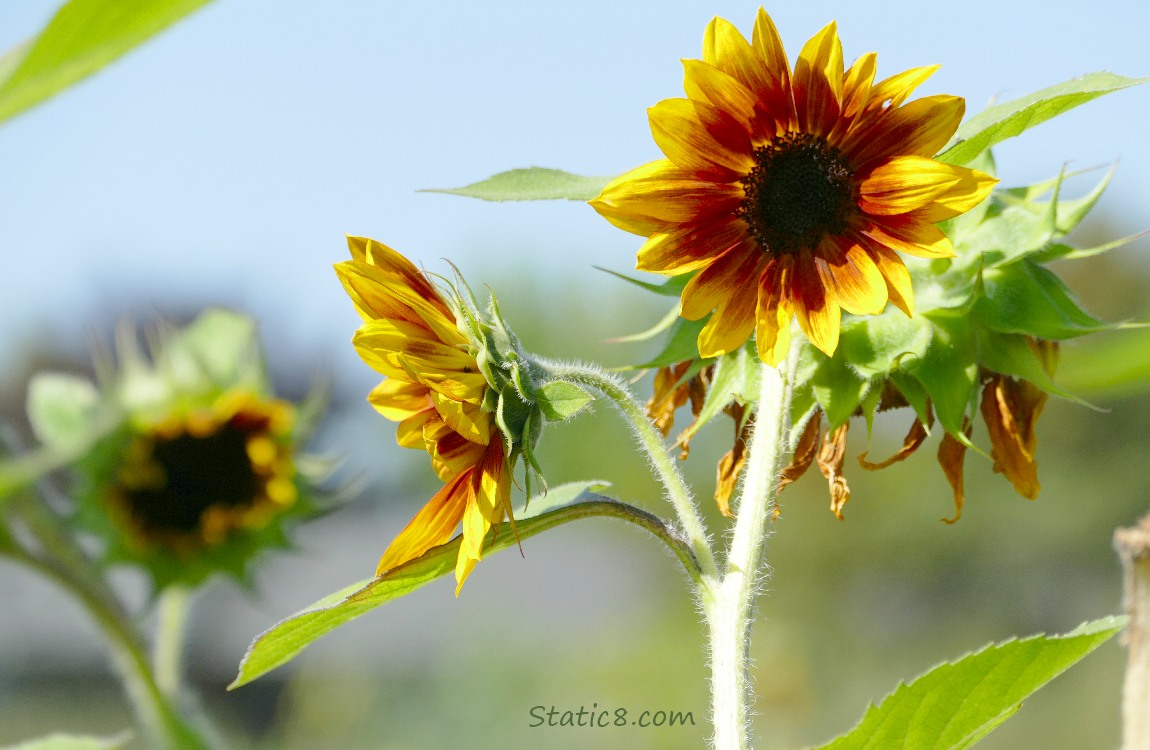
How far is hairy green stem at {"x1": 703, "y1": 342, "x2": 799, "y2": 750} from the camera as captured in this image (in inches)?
19.4

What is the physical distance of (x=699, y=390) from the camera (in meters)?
0.67

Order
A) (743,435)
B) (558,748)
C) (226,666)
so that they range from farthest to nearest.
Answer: (226,666) < (558,748) < (743,435)

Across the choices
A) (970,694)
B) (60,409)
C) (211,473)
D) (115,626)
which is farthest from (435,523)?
(211,473)

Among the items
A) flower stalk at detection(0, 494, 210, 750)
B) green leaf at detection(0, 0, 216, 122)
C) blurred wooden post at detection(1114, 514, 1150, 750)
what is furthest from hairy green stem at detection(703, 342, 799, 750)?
flower stalk at detection(0, 494, 210, 750)

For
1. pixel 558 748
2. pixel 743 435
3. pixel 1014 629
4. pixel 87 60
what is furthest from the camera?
pixel 1014 629

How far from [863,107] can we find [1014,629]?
11.0 m

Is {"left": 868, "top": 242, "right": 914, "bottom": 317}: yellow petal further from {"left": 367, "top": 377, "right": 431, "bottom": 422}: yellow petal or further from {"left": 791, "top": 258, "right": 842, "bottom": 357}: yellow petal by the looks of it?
{"left": 367, "top": 377, "right": 431, "bottom": 422}: yellow petal

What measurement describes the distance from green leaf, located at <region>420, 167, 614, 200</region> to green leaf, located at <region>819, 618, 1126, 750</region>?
0.93 ft

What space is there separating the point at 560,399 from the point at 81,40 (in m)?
0.32

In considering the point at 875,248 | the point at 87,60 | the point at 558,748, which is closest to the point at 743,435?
the point at 875,248

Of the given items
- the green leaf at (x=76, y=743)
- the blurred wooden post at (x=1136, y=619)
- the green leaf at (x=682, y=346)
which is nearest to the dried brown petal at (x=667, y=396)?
the green leaf at (x=682, y=346)

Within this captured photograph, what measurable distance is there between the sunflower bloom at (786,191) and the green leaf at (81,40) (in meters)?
0.27

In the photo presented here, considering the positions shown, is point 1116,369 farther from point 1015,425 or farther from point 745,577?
point 745,577

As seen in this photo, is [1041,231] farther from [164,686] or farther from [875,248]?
[164,686]
